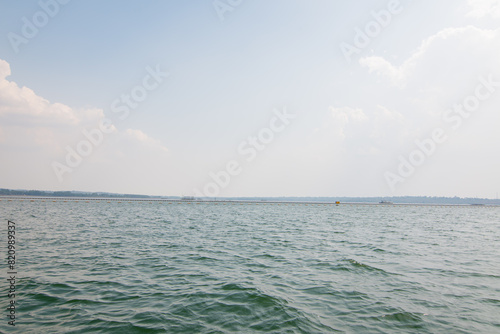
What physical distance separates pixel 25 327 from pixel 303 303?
36.5 feet

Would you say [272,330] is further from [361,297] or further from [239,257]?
[239,257]

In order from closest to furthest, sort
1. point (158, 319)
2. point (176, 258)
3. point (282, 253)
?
1. point (158, 319)
2. point (176, 258)
3. point (282, 253)

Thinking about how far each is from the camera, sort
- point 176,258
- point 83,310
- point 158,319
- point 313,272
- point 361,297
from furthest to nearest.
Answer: point 176,258
point 313,272
point 361,297
point 83,310
point 158,319

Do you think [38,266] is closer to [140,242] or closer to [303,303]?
[140,242]

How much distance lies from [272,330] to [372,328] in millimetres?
3850

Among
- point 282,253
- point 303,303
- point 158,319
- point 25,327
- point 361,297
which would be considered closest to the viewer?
point 25,327

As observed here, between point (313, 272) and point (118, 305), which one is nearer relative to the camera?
point (118, 305)

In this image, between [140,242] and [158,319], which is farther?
[140,242]

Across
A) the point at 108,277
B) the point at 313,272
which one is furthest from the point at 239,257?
the point at 108,277

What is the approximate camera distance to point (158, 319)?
11.2 m

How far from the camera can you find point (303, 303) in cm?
1332

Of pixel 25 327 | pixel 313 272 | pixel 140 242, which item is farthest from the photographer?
pixel 140 242

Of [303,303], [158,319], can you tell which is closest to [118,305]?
[158,319]

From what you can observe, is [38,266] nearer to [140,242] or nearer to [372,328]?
[140,242]
